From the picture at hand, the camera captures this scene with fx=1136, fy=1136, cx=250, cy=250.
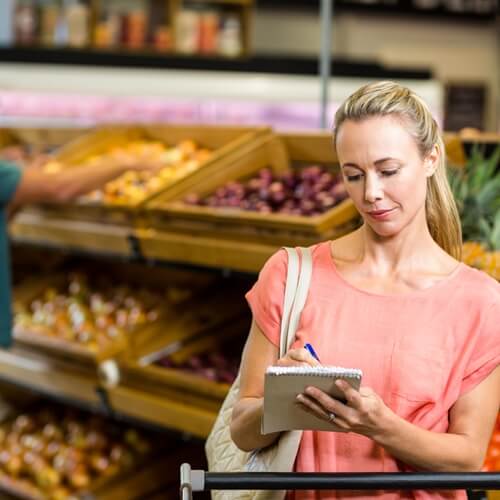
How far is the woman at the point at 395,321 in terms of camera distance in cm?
193

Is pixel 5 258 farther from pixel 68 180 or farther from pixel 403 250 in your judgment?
pixel 403 250

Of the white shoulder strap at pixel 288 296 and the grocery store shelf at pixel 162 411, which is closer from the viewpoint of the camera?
the white shoulder strap at pixel 288 296

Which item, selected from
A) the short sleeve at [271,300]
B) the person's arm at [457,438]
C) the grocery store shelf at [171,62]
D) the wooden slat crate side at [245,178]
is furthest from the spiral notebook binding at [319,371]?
the grocery store shelf at [171,62]

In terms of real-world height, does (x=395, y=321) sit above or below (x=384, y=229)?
below

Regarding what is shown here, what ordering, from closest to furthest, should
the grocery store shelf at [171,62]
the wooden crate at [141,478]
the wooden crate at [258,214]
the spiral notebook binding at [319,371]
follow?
the spiral notebook binding at [319,371], the wooden crate at [258,214], the wooden crate at [141,478], the grocery store shelf at [171,62]

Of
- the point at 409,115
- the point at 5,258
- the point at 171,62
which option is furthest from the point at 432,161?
the point at 171,62

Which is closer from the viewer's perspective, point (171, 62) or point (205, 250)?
point (205, 250)

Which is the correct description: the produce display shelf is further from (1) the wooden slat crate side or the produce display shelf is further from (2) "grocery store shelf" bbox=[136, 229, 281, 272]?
(1) the wooden slat crate side

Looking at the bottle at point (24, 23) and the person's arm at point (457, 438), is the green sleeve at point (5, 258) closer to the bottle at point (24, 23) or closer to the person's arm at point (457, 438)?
the person's arm at point (457, 438)

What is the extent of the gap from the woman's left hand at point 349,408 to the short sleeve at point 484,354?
21 cm

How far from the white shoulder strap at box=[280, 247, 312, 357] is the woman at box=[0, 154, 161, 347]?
8.67 ft

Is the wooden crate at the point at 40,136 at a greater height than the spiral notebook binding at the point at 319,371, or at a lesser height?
lesser

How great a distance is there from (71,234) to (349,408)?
10.5 ft

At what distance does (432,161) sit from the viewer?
201 centimetres
